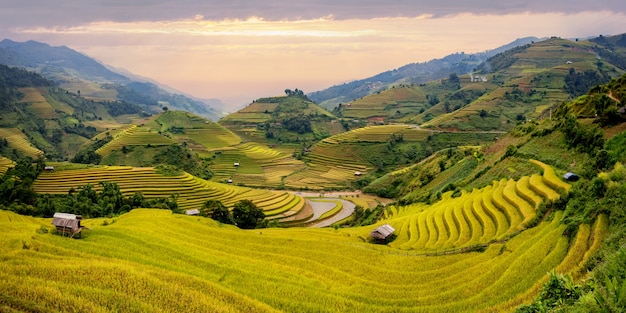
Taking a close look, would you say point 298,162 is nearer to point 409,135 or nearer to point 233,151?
point 233,151

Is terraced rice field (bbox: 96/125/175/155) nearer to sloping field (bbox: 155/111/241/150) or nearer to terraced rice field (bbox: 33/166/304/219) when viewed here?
sloping field (bbox: 155/111/241/150)

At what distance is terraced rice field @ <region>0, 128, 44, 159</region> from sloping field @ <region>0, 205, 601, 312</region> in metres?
78.5

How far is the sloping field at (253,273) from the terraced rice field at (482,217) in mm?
2242

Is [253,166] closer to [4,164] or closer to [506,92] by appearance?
[4,164]

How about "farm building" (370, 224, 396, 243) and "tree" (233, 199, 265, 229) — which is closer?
"farm building" (370, 224, 396, 243)

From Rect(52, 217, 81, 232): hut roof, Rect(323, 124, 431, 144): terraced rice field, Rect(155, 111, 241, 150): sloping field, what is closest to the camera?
Rect(52, 217, 81, 232): hut roof

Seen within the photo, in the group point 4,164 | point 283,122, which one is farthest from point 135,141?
point 283,122

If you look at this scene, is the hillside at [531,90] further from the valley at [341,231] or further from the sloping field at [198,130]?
the sloping field at [198,130]

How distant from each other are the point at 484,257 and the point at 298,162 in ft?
223

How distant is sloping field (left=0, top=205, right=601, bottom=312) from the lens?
9000 millimetres

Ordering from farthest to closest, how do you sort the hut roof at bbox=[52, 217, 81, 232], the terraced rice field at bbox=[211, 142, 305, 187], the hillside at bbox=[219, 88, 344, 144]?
the hillside at bbox=[219, 88, 344, 144] < the terraced rice field at bbox=[211, 142, 305, 187] < the hut roof at bbox=[52, 217, 81, 232]

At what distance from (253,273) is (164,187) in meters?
38.0

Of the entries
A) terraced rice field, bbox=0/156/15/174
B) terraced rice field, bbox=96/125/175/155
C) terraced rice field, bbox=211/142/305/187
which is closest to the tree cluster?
terraced rice field, bbox=211/142/305/187

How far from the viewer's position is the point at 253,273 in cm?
1260
